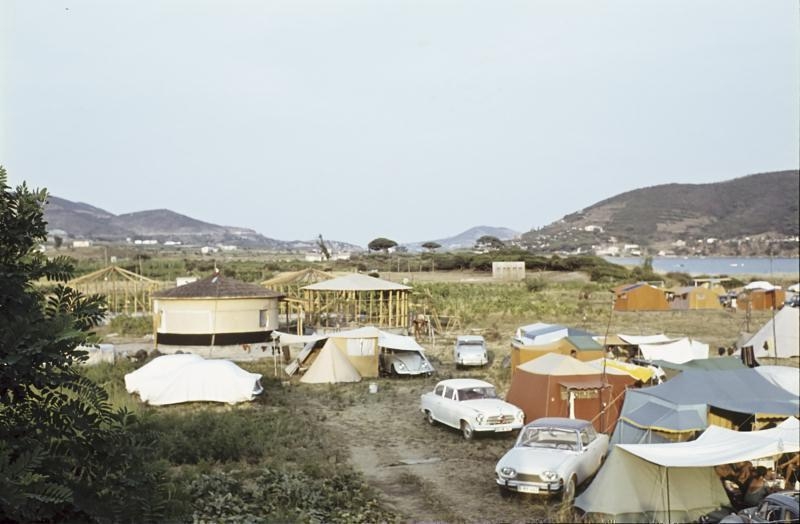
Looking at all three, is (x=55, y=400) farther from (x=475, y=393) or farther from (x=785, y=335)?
(x=785, y=335)

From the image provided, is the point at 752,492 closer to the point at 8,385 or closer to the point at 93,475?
the point at 93,475

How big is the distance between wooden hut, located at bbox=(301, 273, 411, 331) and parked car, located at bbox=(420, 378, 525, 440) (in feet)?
64.2

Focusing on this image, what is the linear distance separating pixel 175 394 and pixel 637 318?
36903 mm

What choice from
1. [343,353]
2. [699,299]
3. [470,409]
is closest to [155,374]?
[343,353]

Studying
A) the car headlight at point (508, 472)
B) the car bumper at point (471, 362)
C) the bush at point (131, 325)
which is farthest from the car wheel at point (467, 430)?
the bush at point (131, 325)

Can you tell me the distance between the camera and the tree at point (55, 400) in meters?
5.94

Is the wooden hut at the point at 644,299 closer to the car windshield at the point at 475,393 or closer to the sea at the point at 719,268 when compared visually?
the car windshield at the point at 475,393

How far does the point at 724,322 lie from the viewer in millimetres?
45531

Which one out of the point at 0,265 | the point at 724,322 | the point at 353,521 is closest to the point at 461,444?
the point at 353,521

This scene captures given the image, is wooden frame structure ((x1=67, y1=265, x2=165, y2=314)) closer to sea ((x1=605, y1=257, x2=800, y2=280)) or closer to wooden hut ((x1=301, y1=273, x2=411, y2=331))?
wooden hut ((x1=301, y1=273, x2=411, y2=331))

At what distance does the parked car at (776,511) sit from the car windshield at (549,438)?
3791 mm

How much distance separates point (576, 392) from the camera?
17.2 m

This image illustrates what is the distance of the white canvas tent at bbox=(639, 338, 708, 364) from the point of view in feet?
82.1

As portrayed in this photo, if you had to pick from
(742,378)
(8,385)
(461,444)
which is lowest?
(461,444)
